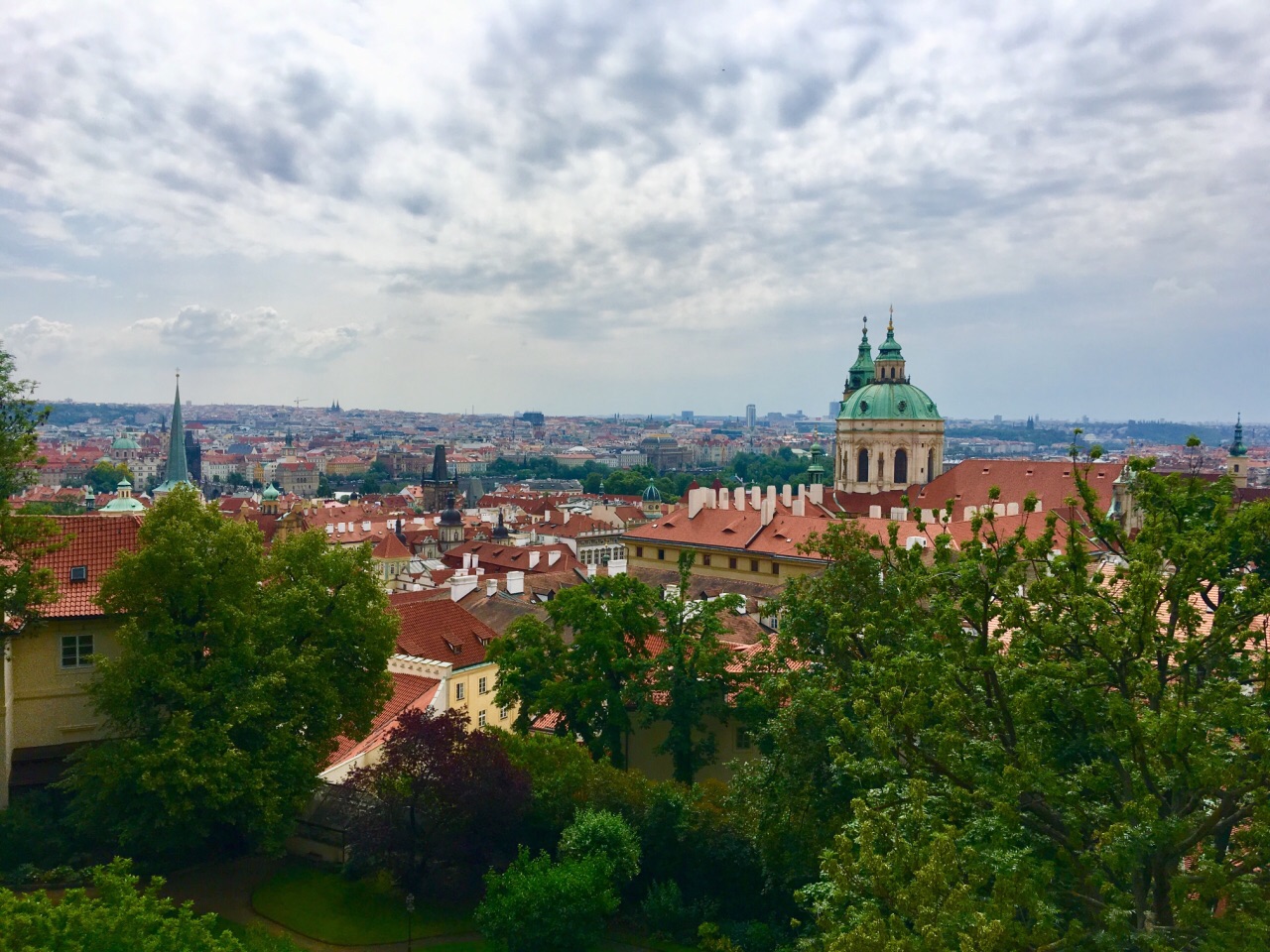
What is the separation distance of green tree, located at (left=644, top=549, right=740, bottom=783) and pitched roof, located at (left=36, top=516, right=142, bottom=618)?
13077 mm

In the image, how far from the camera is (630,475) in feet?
606

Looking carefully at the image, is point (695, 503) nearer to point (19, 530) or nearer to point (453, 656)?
point (453, 656)

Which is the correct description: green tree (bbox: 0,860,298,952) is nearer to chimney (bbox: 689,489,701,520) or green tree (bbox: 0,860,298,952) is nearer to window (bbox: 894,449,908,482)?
chimney (bbox: 689,489,701,520)

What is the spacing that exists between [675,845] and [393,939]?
618cm

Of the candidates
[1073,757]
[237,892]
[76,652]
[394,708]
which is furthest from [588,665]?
[1073,757]

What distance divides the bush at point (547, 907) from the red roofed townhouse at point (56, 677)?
10.1 m

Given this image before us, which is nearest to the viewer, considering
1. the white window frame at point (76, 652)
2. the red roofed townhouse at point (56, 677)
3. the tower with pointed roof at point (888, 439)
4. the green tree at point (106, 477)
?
the red roofed townhouse at point (56, 677)

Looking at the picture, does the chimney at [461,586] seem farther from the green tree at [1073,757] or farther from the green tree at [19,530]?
the green tree at [1073,757]

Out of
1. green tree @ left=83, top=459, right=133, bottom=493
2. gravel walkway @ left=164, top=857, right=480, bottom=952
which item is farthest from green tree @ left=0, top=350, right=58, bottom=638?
green tree @ left=83, top=459, right=133, bottom=493

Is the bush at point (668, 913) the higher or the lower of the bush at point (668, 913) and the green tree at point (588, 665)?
the lower

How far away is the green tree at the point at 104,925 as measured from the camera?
1287 centimetres

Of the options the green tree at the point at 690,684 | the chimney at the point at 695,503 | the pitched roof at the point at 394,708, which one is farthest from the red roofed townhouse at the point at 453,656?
the chimney at the point at 695,503

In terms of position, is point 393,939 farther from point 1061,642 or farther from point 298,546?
point 1061,642

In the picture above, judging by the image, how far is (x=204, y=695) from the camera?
2102 cm
